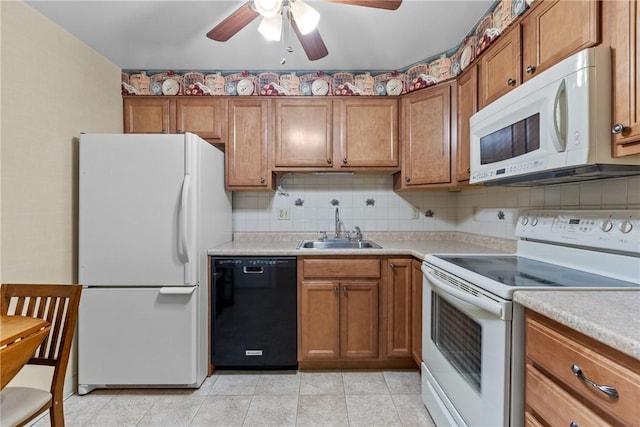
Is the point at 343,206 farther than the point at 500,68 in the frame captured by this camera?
Yes

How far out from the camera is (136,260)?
5.96 feet

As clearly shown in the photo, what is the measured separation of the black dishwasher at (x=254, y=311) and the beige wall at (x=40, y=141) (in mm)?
926

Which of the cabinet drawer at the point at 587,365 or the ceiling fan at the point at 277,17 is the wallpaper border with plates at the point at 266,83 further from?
the cabinet drawer at the point at 587,365

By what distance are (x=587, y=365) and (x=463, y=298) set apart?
461mm

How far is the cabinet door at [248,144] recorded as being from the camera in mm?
2346

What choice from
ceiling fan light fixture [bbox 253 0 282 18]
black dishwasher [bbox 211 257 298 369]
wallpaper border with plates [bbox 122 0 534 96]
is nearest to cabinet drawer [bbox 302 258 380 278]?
black dishwasher [bbox 211 257 298 369]

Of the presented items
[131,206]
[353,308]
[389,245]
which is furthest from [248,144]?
[353,308]

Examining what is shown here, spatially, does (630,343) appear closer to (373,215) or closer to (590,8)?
(590,8)

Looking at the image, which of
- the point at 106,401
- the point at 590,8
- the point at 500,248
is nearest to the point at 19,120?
the point at 106,401

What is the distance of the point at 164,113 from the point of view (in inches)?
92.0

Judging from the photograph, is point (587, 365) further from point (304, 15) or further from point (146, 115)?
point (146, 115)

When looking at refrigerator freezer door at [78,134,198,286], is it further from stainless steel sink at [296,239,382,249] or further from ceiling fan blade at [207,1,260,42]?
stainless steel sink at [296,239,382,249]

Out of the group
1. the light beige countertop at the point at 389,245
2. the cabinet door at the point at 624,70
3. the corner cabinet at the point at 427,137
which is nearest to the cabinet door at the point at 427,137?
the corner cabinet at the point at 427,137

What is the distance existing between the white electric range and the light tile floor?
0.27 meters
